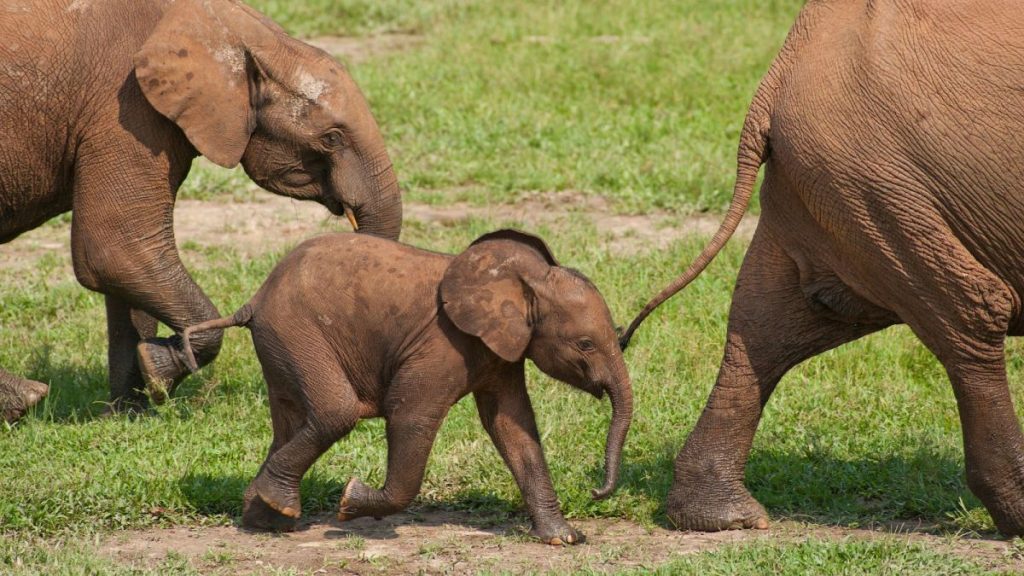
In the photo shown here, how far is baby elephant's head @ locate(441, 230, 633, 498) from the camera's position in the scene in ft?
18.1

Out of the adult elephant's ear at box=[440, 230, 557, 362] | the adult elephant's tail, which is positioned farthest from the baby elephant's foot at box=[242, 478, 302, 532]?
the adult elephant's tail

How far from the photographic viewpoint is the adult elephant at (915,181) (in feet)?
17.7

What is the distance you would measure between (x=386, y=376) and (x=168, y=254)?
1.73m

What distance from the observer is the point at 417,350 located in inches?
221

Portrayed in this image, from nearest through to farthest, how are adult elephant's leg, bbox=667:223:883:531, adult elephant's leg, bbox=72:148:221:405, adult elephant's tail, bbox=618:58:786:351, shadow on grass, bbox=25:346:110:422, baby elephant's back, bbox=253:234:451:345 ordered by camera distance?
baby elephant's back, bbox=253:234:451:345 < adult elephant's tail, bbox=618:58:786:351 < adult elephant's leg, bbox=667:223:883:531 < adult elephant's leg, bbox=72:148:221:405 < shadow on grass, bbox=25:346:110:422

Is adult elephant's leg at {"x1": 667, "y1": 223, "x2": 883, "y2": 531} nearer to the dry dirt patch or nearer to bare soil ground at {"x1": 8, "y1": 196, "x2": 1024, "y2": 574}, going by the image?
bare soil ground at {"x1": 8, "y1": 196, "x2": 1024, "y2": 574}

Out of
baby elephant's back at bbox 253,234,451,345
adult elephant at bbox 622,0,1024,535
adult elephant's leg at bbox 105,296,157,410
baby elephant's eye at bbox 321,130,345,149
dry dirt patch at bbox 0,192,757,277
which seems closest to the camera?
adult elephant at bbox 622,0,1024,535

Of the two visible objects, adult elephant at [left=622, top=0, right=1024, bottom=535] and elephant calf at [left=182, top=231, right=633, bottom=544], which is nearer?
adult elephant at [left=622, top=0, right=1024, bottom=535]

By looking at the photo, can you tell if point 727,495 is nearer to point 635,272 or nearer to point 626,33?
point 635,272

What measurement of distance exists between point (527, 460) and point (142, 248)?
6.97ft

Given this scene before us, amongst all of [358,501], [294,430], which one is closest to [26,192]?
[294,430]

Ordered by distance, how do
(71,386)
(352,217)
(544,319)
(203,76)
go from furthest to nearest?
(71,386) < (352,217) < (203,76) < (544,319)

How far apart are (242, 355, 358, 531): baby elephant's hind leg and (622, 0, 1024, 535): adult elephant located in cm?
100

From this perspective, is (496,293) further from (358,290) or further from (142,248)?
(142,248)
